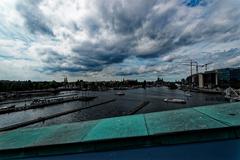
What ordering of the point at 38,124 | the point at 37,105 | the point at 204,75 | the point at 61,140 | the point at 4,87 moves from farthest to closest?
the point at 204,75 → the point at 4,87 → the point at 37,105 → the point at 38,124 → the point at 61,140

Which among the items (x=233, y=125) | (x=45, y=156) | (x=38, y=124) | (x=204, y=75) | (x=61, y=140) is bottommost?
(x=38, y=124)

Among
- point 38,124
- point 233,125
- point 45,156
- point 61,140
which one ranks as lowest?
point 38,124

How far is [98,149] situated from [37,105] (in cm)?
4389

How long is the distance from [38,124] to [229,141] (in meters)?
25.3

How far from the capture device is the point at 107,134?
315 cm

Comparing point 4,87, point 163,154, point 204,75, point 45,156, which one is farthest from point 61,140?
point 204,75

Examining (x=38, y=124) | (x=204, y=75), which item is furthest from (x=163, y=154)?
(x=204, y=75)

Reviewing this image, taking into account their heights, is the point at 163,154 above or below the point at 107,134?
below

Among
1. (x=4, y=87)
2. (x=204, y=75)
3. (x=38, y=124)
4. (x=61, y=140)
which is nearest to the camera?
(x=61, y=140)

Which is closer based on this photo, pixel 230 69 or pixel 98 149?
pixel 98 149

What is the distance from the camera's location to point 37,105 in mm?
41000

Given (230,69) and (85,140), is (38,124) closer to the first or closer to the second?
(85,140)

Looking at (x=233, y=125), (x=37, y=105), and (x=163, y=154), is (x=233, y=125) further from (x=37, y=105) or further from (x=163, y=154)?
(x=37, y=105)

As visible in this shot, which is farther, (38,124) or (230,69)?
(230,69)
